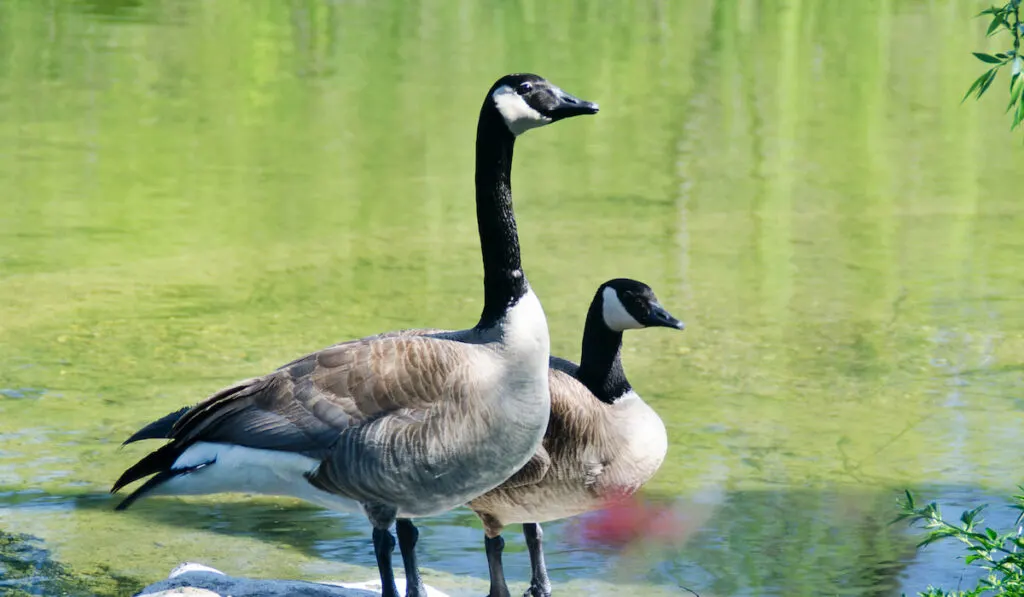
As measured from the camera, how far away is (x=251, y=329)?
32.2ft

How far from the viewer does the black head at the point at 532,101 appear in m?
4.98

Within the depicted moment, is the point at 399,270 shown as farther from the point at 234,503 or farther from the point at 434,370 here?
the point at 434,370

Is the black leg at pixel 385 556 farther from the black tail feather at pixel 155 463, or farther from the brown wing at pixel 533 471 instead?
the black tail feather at pixel 155 463

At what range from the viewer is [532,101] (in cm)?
502

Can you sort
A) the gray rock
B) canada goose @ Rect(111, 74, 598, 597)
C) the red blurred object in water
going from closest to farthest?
canada goose @ Rect(111, 74, 598, 597), the gray rock, the red blurred object in water

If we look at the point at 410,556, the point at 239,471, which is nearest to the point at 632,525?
the point at 410,556

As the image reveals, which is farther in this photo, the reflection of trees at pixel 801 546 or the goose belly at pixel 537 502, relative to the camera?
the reflection of trees at pixel 801 546

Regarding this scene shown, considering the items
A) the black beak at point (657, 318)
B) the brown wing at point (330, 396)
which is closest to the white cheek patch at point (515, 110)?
the brown wing at point (330, 396)

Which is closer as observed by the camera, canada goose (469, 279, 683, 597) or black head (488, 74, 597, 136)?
black head (488, 74, 597, 136)

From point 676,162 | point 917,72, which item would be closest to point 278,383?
point 676,162

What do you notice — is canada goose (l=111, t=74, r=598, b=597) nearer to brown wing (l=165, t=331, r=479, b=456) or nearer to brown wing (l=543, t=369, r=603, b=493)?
brown wing (l=165, t=331, r=479, b=456)

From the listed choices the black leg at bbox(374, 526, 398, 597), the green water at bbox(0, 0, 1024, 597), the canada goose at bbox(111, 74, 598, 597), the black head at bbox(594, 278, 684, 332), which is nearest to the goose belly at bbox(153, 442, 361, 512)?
the canada goose at bbox(111, 74, 598, 597)

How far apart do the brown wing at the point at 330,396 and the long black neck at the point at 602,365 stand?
106 centimetres

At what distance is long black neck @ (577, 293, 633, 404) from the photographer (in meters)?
6.03
